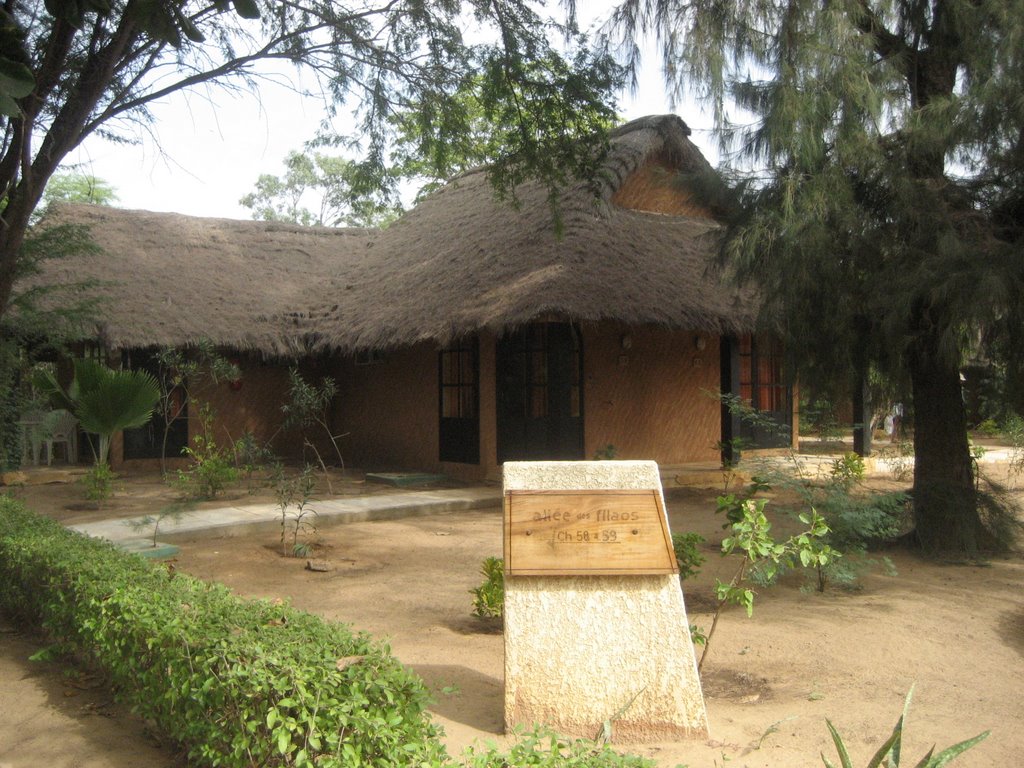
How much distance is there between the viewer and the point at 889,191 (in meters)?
6.86

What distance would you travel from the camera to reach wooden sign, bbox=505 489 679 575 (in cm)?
359

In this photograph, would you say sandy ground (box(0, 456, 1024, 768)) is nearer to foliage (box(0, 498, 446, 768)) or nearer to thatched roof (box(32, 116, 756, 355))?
foliage (box(0, 498, 446, 768))

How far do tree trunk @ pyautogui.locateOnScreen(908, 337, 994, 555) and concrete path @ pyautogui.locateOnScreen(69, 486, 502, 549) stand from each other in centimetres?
472

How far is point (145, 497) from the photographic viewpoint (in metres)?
11.0

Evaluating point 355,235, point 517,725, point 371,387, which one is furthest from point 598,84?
point 355,235

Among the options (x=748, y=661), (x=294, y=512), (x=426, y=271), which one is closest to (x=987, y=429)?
(x=426, y=271)

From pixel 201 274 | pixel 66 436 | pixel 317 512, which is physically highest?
pixel 201 274

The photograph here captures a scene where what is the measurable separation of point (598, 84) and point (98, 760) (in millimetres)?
6165

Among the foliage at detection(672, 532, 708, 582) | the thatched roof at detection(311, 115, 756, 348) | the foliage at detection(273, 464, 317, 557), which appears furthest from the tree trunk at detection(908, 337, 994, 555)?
the foliage at detection(273, 464, 317, 557)

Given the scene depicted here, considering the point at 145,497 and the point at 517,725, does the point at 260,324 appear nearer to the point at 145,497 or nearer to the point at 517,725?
the point at 145,497

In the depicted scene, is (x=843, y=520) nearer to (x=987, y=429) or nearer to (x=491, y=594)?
(x=491, y=594)

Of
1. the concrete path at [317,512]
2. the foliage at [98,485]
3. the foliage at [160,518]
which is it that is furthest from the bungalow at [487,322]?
the foliage at [160,518]

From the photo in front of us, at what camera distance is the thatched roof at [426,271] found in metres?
11.1

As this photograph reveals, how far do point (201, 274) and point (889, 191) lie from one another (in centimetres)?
1169
